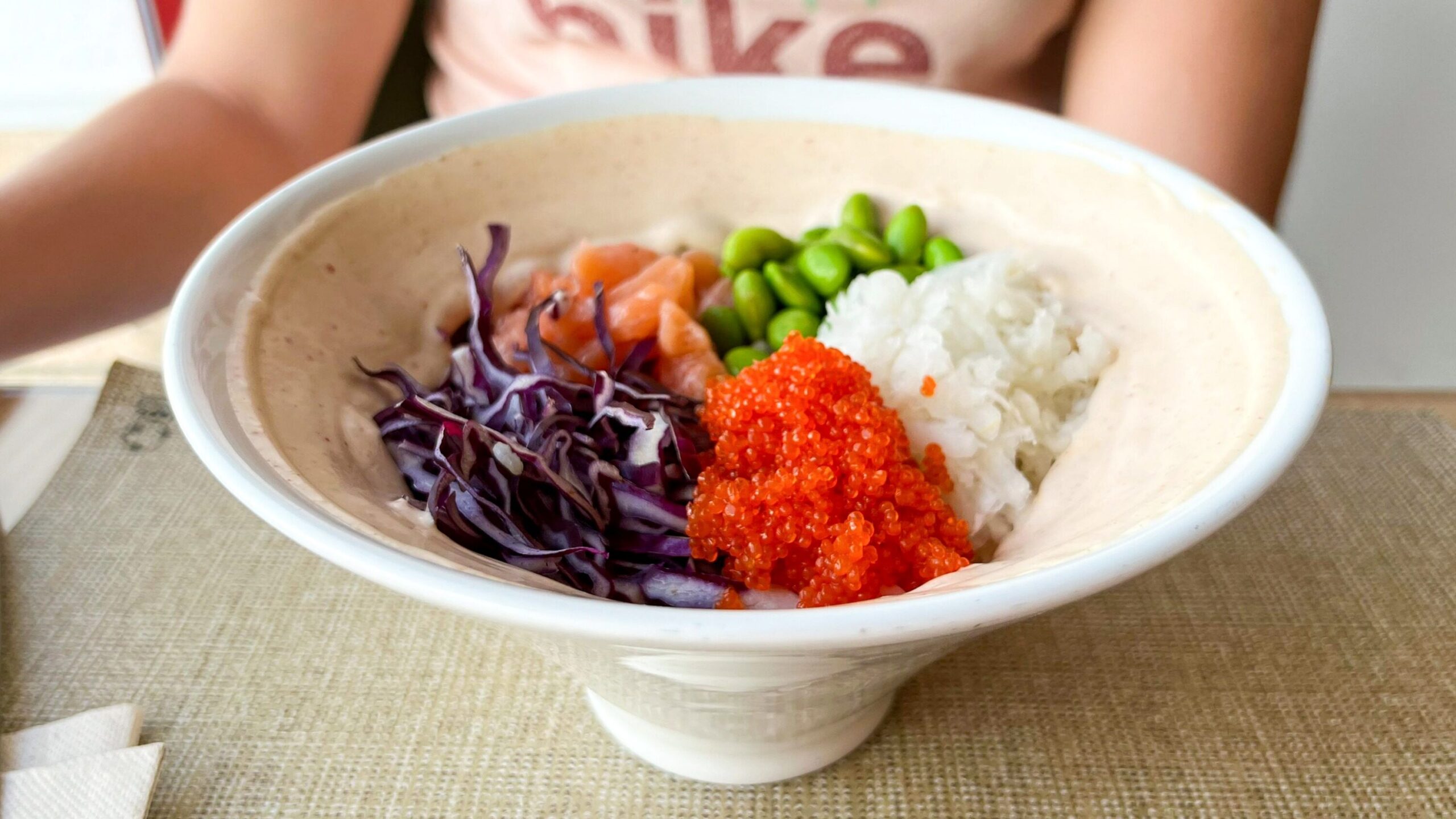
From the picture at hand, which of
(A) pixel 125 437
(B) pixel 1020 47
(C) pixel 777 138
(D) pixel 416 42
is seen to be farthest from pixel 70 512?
(B) pixel 1020 47

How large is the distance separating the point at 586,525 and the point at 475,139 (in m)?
0.61

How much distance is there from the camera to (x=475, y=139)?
1341 mm

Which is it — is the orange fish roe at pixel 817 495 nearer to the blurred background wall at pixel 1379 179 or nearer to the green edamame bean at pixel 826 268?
the green edamame bean at pixel 826 268

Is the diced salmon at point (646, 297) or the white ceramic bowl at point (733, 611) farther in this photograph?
the diced salmon at point (646, 297)

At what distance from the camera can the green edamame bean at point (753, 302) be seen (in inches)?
52.2

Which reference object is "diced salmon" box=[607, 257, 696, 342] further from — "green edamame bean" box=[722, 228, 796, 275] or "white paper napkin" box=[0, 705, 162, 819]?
"white paper napkin" box=[0, 705, 162, 819]

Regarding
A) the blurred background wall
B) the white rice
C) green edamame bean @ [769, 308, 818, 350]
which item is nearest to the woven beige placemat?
the white rice

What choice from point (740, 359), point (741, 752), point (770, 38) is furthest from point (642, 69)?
point (741, 752)

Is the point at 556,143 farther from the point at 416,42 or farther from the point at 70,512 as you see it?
the point at 416,42

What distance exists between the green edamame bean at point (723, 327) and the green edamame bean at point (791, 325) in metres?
0.05

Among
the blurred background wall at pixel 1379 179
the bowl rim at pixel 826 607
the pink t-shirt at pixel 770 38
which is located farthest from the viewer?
the blurred background wall at pixel 1379 179

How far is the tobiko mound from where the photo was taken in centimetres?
97

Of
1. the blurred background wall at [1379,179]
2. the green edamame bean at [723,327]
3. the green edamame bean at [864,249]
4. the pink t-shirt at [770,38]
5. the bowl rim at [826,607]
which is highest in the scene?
the bowl rim at [826,607]

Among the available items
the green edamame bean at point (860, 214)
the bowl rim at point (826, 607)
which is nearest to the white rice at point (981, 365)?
the green edamame bean at point (860, 214)
